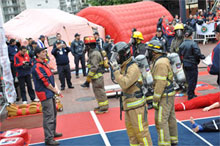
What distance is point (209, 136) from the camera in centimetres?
642

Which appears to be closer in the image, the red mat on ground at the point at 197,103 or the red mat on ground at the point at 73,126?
the red mat on ground at the point at 73,126

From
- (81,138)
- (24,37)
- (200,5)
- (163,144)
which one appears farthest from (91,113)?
(200,5)

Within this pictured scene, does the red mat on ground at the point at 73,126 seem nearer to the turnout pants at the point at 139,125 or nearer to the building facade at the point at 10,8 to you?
the turnout pants at the point at 139,125

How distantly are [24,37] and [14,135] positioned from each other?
417 inches

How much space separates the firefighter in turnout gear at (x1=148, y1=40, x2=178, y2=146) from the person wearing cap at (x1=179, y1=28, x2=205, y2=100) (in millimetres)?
3350

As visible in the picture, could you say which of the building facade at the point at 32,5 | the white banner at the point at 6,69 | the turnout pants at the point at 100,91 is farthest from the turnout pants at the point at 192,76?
the building facade at the point at 32,5

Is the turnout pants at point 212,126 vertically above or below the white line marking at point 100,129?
above

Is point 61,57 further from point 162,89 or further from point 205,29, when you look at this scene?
point 205,29

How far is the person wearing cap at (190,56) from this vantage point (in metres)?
8.76

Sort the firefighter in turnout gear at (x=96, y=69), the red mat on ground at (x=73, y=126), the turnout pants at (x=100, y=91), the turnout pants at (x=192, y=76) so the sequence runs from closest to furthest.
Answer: the red mat on ground at (x=73, y=126) < the firefighter in turnout gear at (x=96, y=69) < the turnout pants at (x=100, y=91) < the turnout pants at (x=192, y=76)

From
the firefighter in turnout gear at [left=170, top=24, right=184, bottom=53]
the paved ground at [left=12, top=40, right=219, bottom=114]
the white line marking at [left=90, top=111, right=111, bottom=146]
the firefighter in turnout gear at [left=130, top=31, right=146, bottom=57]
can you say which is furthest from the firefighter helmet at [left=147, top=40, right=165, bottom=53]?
the firefighter in turnout gear at [left=170, top=24, right=184, bottom=53]

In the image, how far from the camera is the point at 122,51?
16.7 feet

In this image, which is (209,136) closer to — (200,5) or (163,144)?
(163,144)

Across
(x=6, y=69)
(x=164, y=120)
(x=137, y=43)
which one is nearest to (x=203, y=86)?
(x=137, y=43)
